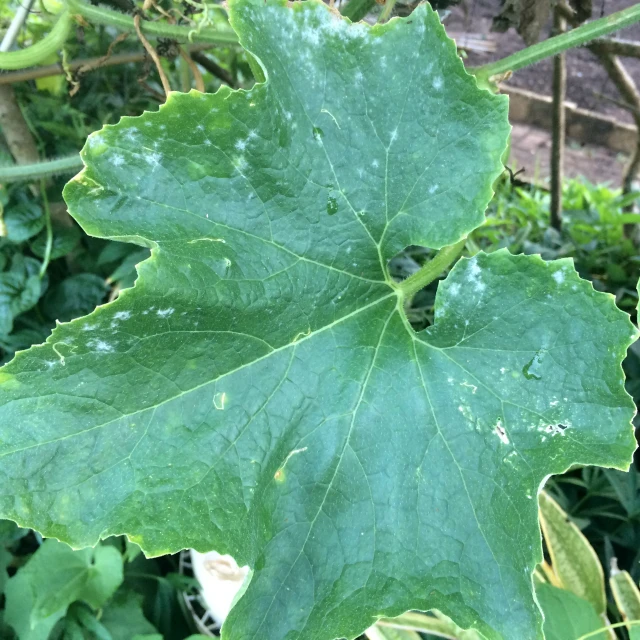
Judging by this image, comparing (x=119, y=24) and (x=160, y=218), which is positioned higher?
(x=119, y=24)

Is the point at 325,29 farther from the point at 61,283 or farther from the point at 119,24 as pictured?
the point at 61,283

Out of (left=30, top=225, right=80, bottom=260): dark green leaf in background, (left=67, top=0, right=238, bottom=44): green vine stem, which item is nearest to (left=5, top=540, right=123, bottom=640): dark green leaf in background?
(left=30, top=225, right=80, bottom=260): dark green leaf in background

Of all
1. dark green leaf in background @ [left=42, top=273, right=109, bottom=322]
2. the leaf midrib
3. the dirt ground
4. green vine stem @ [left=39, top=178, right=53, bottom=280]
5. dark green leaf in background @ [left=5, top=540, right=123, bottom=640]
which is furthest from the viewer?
the dirt ground

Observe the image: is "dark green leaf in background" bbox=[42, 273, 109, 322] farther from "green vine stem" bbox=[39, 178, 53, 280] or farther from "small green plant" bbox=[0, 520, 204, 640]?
"small green plant" bbox=[0, 520, 204, 640]

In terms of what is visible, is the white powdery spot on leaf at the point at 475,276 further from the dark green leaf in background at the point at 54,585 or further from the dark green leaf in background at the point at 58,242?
the dark green leaf in background at the point at 58,242

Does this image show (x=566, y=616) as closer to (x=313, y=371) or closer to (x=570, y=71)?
(x=313, y=371)

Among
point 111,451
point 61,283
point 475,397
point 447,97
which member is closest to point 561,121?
point 447,97
